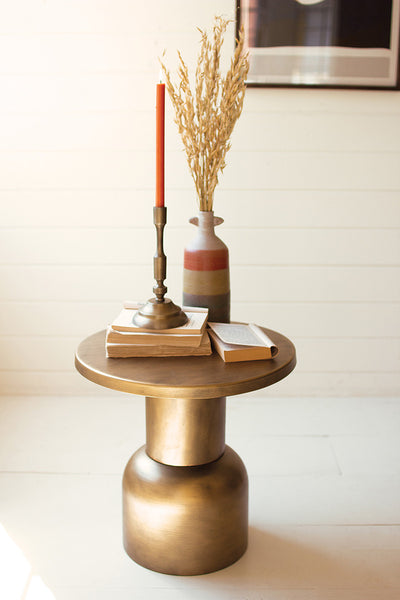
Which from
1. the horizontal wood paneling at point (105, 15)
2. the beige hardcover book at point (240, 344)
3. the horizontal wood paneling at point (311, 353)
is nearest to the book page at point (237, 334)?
the beige hardcover book at point (240, 344)

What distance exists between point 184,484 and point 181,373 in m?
0.31

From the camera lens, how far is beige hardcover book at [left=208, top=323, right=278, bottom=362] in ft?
4.33

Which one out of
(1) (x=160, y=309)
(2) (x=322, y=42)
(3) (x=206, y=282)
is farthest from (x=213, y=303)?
(2) (x=322, y=42)

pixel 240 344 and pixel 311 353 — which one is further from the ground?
pixel 240 344

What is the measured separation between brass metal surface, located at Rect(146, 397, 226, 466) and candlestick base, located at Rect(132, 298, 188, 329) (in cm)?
18

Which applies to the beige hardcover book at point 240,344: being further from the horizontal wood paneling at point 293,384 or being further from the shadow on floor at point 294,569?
the horizontal wood paneling at point 293,384

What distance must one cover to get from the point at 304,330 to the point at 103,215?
98cm

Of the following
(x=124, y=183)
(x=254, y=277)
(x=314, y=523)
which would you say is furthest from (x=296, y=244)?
(x=314, y=523)

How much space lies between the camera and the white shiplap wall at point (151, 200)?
7.79ft

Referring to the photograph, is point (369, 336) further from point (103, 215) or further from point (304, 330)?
point (103, 215)

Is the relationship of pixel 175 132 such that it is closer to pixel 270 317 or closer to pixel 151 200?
pixel 151 200

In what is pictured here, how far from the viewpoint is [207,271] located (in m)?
1.49

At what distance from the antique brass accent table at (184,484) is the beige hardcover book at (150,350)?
1 centimetres

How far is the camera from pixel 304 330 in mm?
2604
